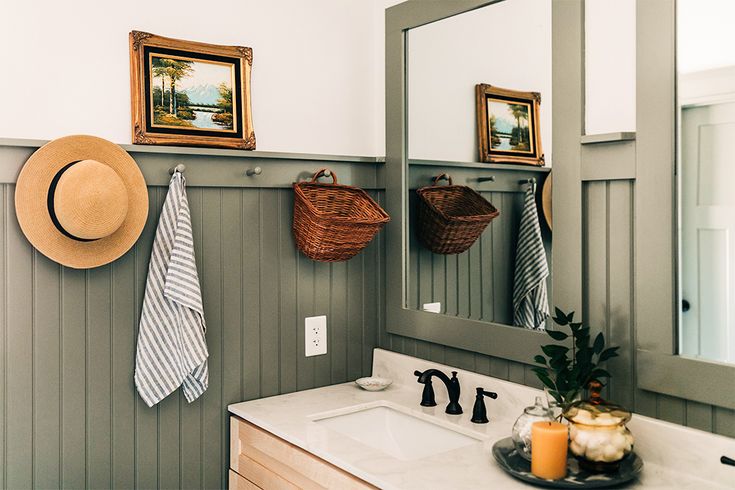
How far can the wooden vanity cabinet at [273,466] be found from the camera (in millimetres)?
1626

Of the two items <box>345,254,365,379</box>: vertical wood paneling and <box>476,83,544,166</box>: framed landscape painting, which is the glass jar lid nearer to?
<box>476,83,544,166</box>: framed landscape painting

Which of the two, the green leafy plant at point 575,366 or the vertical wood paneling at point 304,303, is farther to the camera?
the vertical wood paneling at point 304,303

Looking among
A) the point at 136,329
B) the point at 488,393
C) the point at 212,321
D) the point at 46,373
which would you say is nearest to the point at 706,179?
the point at 488,393

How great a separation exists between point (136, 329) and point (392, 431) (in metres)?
0.77

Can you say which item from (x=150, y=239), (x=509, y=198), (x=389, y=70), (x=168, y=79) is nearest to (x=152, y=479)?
(x=150, y=239)

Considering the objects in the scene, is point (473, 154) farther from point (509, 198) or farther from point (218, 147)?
point (218, 147)

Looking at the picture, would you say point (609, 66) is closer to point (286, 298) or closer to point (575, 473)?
point (575, 473)

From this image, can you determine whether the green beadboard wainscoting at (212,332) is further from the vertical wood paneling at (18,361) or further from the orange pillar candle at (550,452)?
the orange pillar candle at (550,452)

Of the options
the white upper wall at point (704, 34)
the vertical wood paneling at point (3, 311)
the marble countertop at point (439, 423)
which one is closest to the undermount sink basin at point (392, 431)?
the marble countertop at point (439, 423)

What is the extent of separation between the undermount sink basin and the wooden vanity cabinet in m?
0.17

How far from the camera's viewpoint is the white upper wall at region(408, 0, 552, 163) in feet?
5.85

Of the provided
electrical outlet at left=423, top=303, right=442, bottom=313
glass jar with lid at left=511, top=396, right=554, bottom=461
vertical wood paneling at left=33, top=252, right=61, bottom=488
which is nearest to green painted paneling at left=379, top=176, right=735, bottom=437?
glass jar with lid at left=511, top=396, right=554, bottom=461

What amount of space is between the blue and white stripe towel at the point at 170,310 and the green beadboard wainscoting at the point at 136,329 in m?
0.05

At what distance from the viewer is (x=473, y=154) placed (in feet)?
6.62
